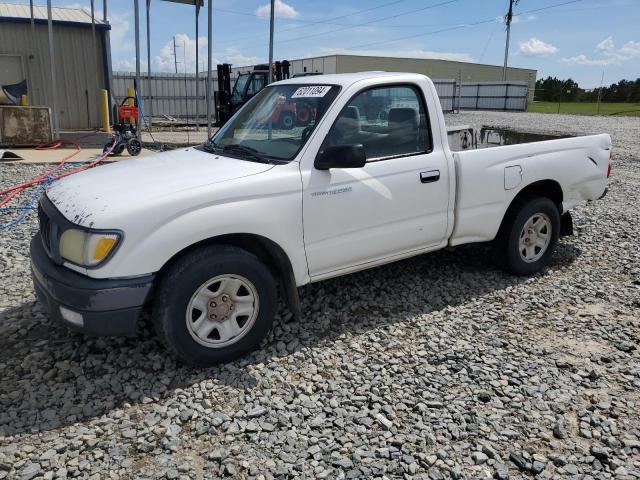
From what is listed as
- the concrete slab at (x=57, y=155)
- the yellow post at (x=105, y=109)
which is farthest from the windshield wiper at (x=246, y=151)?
the yellow post at (x=105, y=109)

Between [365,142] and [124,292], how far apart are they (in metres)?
2.05

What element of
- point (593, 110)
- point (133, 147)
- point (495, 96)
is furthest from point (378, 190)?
point (593, 110)

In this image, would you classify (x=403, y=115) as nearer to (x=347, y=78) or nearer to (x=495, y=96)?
(x=347, y=78)

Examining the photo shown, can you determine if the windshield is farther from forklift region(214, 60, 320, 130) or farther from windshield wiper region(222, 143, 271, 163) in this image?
forklift region(214, 60, 320, 130)

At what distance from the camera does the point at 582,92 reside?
173 ft

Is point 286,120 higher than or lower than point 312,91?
lower

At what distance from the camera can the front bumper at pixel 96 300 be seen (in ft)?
9.97

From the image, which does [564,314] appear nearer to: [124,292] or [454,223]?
[454,223]

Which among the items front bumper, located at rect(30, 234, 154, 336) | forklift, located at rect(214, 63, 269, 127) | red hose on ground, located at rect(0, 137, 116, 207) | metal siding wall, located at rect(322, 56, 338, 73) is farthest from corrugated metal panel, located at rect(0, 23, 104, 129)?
metal siding wall, located at rect(322, 56, 338, 73)

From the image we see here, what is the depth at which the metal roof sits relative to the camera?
17.1 m

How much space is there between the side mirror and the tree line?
46.5 metres

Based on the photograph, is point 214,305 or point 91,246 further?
point 214,305

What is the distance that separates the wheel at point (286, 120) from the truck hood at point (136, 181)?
535mm

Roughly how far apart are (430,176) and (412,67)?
2451 inches
